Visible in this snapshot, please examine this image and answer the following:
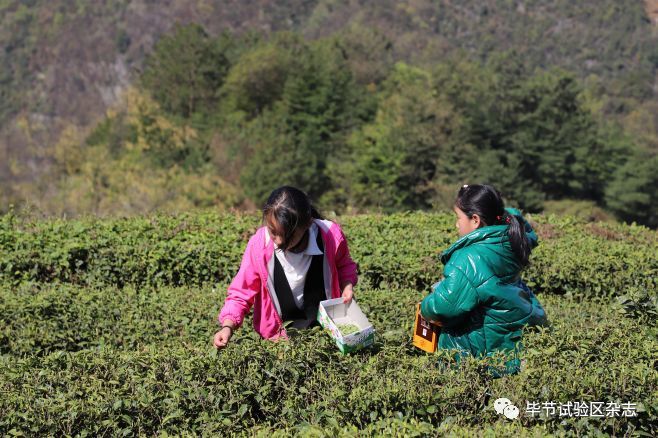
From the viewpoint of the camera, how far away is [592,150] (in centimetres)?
4481

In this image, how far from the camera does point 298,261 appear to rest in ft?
12.6

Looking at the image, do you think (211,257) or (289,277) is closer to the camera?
(289,277)

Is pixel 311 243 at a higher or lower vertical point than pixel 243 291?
higher

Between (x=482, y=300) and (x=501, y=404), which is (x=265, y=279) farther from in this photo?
(x=501, y=404)

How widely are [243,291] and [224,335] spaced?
27 cm

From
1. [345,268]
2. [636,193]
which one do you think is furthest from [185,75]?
[345,268]

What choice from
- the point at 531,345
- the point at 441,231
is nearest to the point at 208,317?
the point at 531,345

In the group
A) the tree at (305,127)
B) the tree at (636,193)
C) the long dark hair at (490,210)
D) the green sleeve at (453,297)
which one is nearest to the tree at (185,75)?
the tree at (305,127)

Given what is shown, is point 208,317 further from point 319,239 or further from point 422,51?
point 422,51

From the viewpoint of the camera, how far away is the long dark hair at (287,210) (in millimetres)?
3555

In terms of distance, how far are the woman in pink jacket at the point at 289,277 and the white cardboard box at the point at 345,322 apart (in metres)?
0.07

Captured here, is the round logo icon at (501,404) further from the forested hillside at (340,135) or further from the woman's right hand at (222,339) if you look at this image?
the forested hillside at (340,135)

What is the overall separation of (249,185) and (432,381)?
126 ft

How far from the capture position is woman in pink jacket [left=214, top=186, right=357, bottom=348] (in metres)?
3.78
